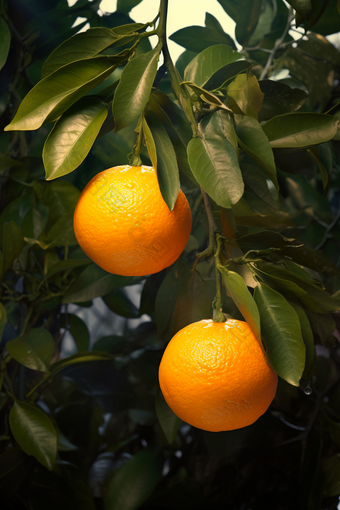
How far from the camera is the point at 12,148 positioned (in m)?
0.65

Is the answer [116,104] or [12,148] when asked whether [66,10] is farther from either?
[116,104]

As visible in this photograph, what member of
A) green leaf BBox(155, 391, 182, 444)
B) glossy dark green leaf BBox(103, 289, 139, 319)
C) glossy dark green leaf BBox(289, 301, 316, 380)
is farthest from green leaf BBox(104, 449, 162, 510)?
glossy dark green leaf BBox(289, 301, 316, 380)

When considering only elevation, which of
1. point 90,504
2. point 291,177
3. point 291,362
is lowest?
point 90,504

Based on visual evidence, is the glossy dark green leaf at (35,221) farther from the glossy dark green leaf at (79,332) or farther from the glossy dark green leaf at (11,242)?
the glossy dark green leaf at (79,332)

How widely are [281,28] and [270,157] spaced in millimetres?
561

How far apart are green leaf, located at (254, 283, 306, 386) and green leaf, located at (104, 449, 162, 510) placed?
0.44m

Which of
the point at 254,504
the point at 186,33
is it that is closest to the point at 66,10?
the point at 186,33

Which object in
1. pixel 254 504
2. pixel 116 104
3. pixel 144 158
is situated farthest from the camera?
pixel 254 504

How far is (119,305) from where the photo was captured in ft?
2.23

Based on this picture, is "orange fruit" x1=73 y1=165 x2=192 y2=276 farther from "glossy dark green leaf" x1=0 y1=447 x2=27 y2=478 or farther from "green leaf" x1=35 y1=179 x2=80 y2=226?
"glossy dark green leaf" x1=0 y1=447 x2=27 y2=478

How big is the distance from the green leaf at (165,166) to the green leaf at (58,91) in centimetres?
7

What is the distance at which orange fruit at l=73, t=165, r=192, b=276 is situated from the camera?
1.09ft

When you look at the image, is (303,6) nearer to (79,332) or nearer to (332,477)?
(79,332)

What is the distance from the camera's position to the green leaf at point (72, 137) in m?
0.31
